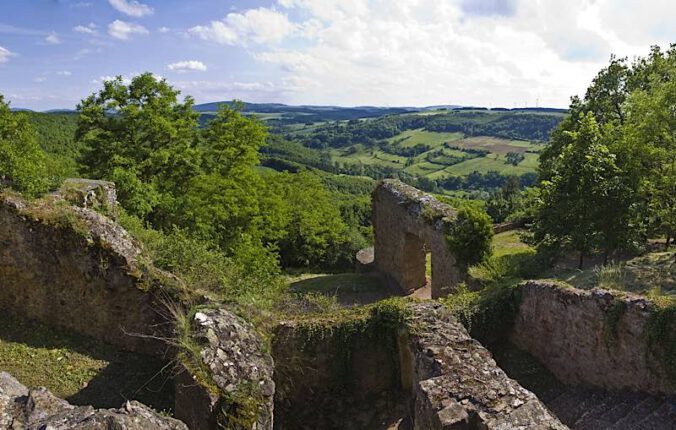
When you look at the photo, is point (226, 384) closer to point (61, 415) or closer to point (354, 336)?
point (61, 415)

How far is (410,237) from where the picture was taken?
59.2 feet

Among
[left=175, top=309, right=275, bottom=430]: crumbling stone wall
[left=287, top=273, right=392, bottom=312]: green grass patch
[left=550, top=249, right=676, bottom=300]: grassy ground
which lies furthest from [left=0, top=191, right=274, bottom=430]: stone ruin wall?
[left=550, top=249, right=676, bottom=300]: grassy ground

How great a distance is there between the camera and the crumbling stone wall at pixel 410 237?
14867mm

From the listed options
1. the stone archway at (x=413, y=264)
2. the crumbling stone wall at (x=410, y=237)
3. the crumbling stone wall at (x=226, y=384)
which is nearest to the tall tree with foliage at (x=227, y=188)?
the crumbling stone wall at (x=410, y=237)

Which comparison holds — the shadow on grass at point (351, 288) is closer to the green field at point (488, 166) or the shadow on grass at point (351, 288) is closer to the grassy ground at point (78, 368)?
the grassy ground at point (78, 368)

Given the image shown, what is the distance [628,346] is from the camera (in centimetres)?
806

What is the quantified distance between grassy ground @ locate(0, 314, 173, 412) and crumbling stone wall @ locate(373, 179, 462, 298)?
8.41 metres

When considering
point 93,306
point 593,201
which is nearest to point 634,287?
point 593,201

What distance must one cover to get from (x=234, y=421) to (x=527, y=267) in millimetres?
9722

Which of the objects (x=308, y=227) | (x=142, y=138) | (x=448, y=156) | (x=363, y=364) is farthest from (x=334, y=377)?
(x=448, y=156)

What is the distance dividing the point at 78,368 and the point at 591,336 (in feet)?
30.8

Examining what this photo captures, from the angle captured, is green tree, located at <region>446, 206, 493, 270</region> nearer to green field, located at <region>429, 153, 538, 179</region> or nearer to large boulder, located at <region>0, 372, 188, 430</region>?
large boulder, located at <region>0, 372, 188, 430</region>

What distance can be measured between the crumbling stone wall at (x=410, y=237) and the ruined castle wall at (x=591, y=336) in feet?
12.0

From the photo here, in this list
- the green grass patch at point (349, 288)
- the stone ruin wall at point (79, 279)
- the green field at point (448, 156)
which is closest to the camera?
the stone ruin wall at point (79, 279)
